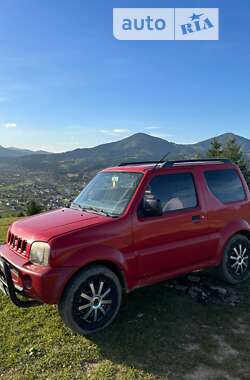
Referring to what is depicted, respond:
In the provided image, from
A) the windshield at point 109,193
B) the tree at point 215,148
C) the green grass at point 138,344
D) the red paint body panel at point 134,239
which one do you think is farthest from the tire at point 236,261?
the tree at point 215,148

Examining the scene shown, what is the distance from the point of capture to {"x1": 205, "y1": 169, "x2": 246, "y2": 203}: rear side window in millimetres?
5883

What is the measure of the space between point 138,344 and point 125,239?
132cm

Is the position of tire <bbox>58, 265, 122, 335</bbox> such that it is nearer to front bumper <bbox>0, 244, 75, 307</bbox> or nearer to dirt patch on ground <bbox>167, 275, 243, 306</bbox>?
front bumper <bbox>0, 244, 75, 307</bbox>

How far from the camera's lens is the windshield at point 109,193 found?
4965 millimetres

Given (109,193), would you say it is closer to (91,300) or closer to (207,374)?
(91,300)

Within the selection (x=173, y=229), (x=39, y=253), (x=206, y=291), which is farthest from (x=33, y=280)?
(x=206, y=291)

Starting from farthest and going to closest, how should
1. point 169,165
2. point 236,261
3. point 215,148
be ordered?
point 215,148, point 236,261, point 169,165

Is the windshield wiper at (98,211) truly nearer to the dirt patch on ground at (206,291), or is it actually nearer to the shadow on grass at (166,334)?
the shadow on grass at (166,334)

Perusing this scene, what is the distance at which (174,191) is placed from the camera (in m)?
5.37

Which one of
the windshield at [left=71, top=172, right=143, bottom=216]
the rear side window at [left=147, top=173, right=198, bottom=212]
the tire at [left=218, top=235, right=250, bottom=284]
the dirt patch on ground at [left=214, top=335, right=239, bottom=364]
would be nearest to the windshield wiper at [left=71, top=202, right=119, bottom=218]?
the windshield at [left=71, top=172, right=143, bottom=216]

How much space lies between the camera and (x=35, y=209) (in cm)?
2838

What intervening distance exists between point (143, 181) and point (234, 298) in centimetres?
240

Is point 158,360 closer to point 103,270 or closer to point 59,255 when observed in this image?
point 103,270

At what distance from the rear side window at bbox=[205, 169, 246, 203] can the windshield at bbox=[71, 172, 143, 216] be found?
1478 millimetres
